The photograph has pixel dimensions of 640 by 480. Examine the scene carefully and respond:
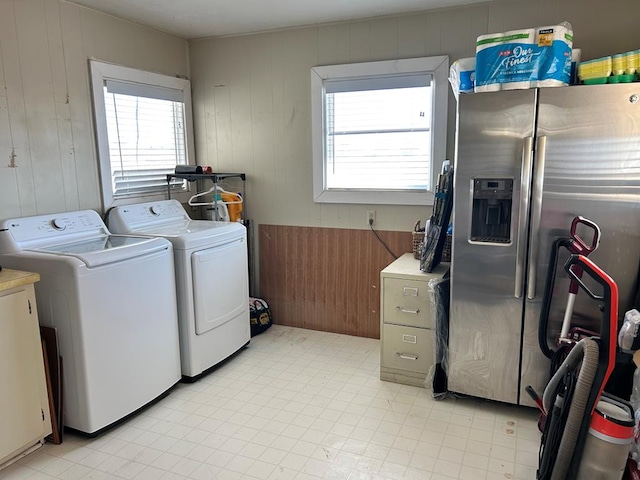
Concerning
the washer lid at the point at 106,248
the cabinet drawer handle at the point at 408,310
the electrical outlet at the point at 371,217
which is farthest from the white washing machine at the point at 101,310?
the electrical outlet at the point at 371,217

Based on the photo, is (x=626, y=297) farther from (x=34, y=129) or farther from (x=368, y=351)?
(x=34, y=129)

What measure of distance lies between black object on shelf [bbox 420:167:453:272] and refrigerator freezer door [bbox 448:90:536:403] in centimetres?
25

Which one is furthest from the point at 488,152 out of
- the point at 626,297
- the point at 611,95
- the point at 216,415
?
the point at 216,415

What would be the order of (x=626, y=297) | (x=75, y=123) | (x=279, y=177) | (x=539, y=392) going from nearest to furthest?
(x=626, y=297), (x=539, y=392), (x=75, y=123), (x=279, y=177)

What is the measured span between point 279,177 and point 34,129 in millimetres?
1732

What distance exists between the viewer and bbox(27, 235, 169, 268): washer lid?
91.7 inches

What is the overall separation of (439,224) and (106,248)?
6.26ft

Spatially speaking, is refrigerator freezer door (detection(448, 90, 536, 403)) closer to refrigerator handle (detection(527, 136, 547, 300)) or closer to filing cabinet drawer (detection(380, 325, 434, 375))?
refrigerator handle (detection(527, 136, 547, 300))

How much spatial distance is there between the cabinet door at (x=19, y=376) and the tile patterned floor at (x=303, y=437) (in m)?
0.14

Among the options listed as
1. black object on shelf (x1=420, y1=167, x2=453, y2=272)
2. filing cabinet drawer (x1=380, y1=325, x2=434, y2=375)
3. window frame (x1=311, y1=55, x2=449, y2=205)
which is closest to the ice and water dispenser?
black object on shelf (x1=420, y1=167, x2=453, y2=272)

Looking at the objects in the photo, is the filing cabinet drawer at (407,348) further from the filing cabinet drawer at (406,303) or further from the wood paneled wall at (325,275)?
the wood paneled wall at (325,275)

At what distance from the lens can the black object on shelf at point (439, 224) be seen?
2756 millimetres

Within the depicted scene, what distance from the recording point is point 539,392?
248cm

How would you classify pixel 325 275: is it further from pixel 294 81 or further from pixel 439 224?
pixel 294 81
